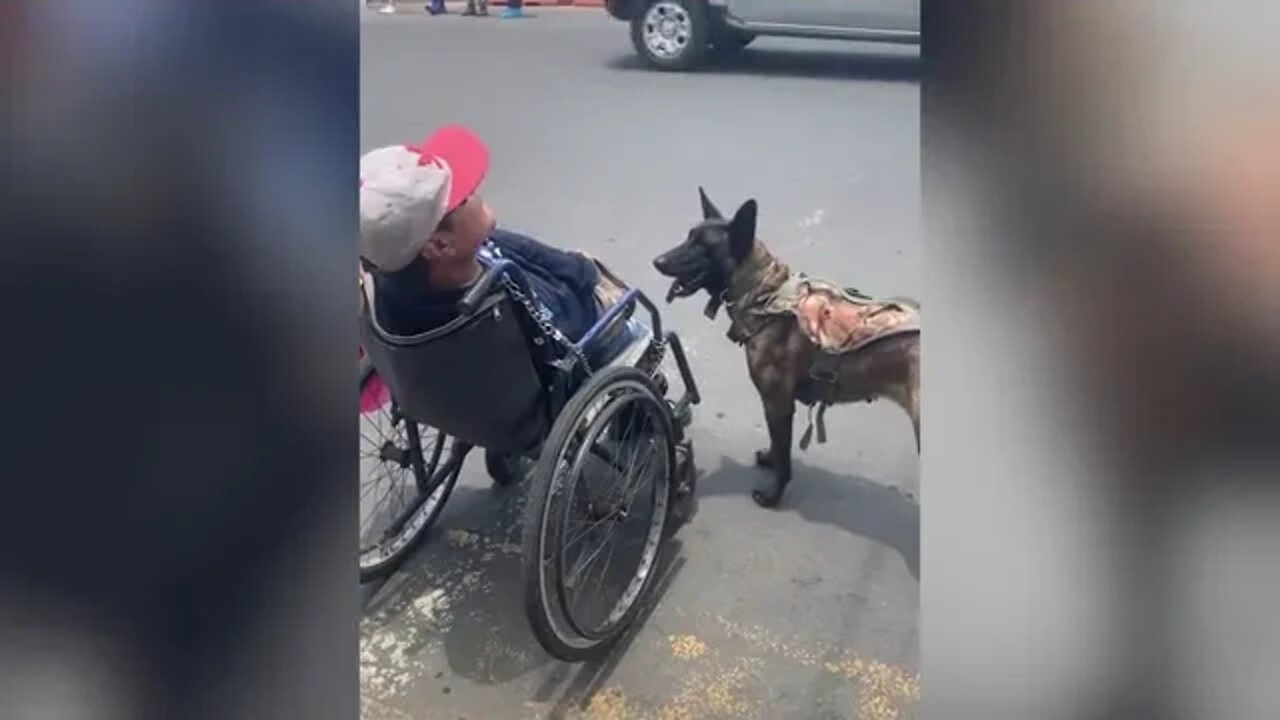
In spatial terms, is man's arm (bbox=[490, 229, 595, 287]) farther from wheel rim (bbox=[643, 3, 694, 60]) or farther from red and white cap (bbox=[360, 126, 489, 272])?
wheel rim (bbox=[643, 3, 694, 60])

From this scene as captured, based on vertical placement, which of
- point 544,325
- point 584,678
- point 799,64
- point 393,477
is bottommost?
point 584,678

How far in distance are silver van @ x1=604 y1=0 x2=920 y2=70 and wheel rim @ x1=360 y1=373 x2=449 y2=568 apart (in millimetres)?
410

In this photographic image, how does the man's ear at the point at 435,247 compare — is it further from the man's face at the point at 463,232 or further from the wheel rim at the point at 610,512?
the wheel rim at the point at 610,512

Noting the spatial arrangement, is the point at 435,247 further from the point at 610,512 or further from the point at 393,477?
the point at 610,512

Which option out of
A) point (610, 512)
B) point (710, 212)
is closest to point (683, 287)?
point (710, 212)

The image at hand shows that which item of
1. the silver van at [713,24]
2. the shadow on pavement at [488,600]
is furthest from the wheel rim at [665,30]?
the shadow on pavement at [488,600]

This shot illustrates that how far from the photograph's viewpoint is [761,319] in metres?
1.47

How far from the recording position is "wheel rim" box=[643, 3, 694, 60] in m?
1.11

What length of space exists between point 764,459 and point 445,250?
21.0 inches

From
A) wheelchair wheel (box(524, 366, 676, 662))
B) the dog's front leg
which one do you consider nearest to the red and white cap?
wheelchair wheel (box(524, 366, 676, 662))

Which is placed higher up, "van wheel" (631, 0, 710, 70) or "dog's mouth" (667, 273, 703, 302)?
"van wheel" (631, 0, 710, 70)
